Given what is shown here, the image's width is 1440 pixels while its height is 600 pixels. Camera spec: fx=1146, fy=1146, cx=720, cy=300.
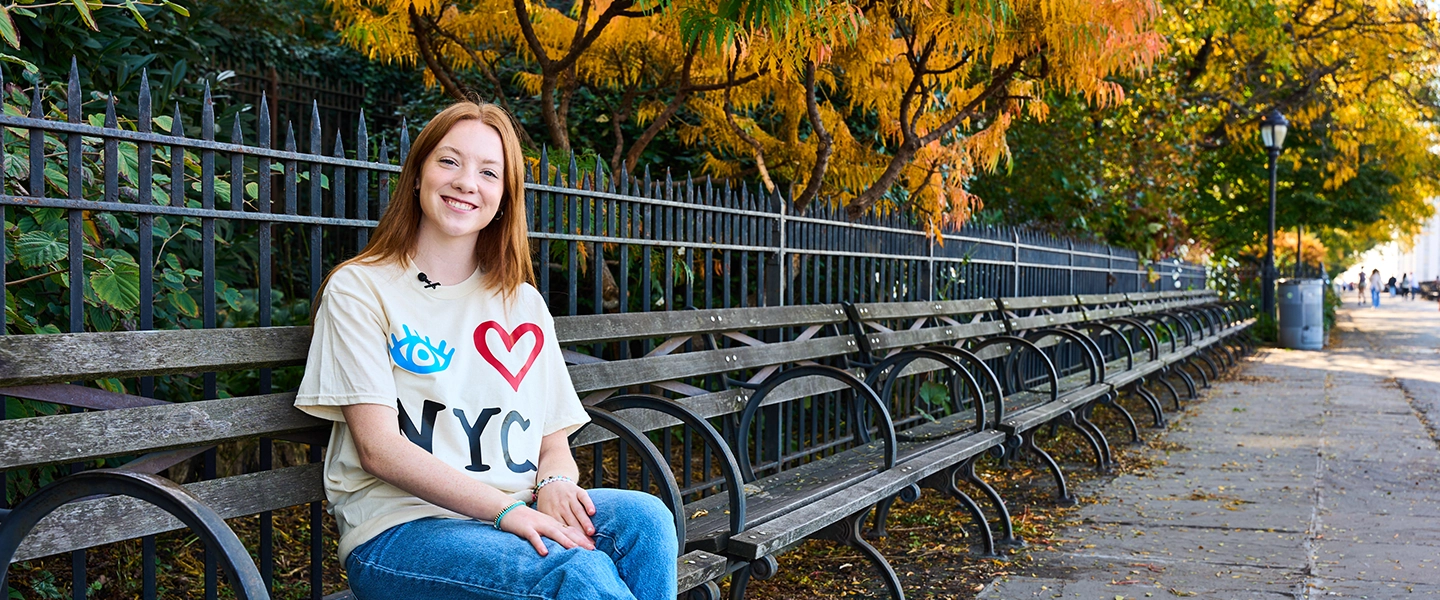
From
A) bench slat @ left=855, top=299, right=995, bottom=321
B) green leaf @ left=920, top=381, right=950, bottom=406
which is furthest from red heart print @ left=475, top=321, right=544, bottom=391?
green leaf @ left=920, top=381, right=950, bottom=406

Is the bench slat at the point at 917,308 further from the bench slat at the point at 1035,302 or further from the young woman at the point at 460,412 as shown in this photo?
the young woman at the point at 460,412

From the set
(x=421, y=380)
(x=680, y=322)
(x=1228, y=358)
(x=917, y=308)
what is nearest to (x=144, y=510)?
(x=421, y=380)

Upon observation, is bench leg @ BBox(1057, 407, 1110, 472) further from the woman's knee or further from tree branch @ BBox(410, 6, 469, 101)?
the woman's knee

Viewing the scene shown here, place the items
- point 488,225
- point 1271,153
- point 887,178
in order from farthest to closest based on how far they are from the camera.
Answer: point 1271,153 < point 887,178 < point 488,225

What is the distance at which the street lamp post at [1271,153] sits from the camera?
15.8 metres

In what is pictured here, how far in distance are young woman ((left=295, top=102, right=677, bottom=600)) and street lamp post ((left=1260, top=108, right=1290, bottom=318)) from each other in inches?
610

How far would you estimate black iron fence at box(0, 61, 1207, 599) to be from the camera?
2.52 meters

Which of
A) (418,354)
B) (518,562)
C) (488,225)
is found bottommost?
(518,562)

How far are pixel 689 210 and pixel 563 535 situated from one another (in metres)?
2.51

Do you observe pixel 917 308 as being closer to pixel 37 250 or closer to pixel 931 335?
pixel 931 335

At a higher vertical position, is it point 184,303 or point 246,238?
point 246,238

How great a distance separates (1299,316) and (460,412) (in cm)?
1747

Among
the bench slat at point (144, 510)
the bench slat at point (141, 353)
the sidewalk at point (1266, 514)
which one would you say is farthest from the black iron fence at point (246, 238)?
the sidewalk at point (1266, 514)

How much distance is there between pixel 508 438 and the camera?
248cm
